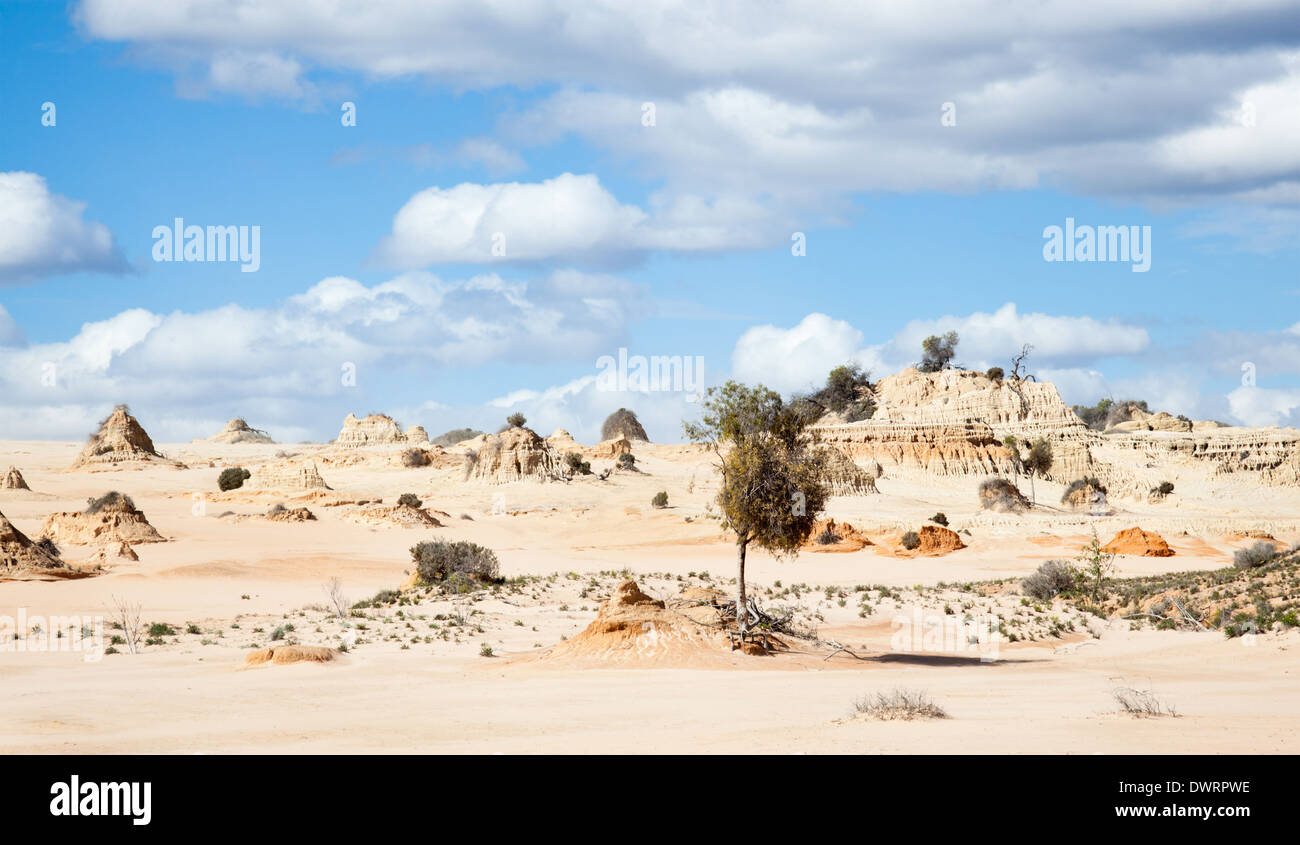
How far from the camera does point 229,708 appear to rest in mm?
13000

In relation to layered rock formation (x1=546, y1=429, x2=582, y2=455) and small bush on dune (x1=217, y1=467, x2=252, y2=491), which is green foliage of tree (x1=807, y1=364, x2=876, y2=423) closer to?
layered rock formation (x1=546, y1=429, x2=582, y2=455)

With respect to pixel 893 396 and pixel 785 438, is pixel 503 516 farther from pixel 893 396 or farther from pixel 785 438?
pixel 893 396

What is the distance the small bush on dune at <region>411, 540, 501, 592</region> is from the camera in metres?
29.9

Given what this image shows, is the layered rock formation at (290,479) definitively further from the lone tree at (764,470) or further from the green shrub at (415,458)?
the lone tree at (764,470)

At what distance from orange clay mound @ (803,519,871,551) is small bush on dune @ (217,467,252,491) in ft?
114

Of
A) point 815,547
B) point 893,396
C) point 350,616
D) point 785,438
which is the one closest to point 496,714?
point 785,438

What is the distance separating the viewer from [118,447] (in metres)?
72.9

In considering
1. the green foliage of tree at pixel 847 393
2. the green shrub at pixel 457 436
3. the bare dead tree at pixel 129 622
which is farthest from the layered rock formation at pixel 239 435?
the bare dead tree at pixel 129 622
